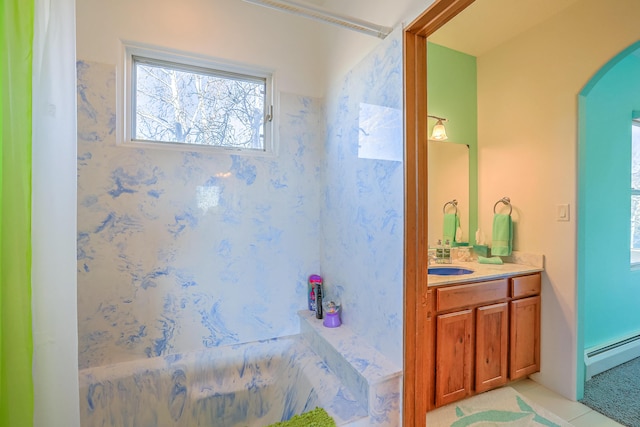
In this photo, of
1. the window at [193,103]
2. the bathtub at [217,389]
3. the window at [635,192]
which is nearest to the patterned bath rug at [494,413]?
the bathtub at [217,389]

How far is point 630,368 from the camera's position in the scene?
7.19ft

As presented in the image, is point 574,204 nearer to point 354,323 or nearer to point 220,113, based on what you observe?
point 354,323

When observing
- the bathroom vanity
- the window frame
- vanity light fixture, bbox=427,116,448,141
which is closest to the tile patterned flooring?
the bathroom vanity

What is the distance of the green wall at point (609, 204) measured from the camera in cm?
213

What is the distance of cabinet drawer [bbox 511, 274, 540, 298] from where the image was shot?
197cm

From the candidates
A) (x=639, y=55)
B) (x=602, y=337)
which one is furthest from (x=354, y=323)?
(x=639, y=55)

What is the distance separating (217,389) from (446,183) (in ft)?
7.46

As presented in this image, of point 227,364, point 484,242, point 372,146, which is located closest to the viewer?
point 372,146

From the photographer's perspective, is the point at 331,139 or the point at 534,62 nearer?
the point at 331,139

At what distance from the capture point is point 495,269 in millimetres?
2020

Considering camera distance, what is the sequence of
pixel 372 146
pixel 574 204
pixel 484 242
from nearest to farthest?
pixel 372 146
pixel 574 204
pixel 484 242

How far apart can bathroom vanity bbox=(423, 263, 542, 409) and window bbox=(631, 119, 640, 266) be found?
1.28 meters

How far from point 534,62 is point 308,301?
2472 mm

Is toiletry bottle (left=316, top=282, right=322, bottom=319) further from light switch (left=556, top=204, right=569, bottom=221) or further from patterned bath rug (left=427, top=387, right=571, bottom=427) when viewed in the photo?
light switch (left=556, top=204, right=569, bottom=221)
